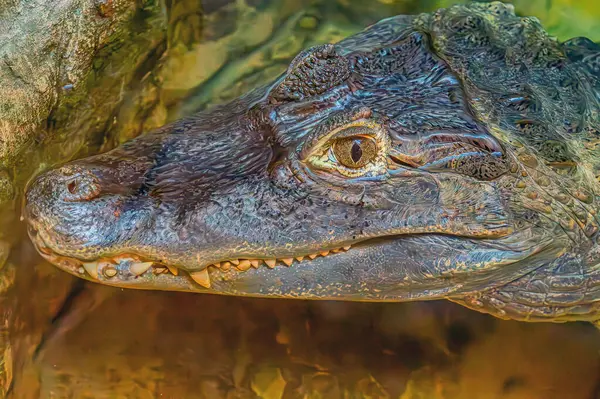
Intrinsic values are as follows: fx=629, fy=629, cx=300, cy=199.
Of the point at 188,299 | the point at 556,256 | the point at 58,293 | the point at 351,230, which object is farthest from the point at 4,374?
the point at 556,256

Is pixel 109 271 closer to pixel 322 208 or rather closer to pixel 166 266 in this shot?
pixel 166 266

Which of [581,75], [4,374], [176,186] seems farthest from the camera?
[581,75]

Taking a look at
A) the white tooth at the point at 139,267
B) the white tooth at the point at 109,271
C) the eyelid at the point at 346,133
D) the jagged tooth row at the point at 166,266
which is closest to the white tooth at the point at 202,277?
the jagged tooth row at the point at 166,266

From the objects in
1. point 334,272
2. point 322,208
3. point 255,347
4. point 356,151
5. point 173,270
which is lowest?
point 255,347

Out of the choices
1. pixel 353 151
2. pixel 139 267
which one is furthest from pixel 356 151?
pixel 139 267

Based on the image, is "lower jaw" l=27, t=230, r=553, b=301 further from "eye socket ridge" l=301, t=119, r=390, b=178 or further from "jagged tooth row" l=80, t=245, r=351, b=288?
"eye socket ridge" l=301, t=119, r=390, b=178

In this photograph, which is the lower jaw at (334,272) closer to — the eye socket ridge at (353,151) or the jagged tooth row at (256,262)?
the jagged tooth row at (256,262)

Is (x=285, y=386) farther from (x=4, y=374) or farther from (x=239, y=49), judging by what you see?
(x=239, y=49)
